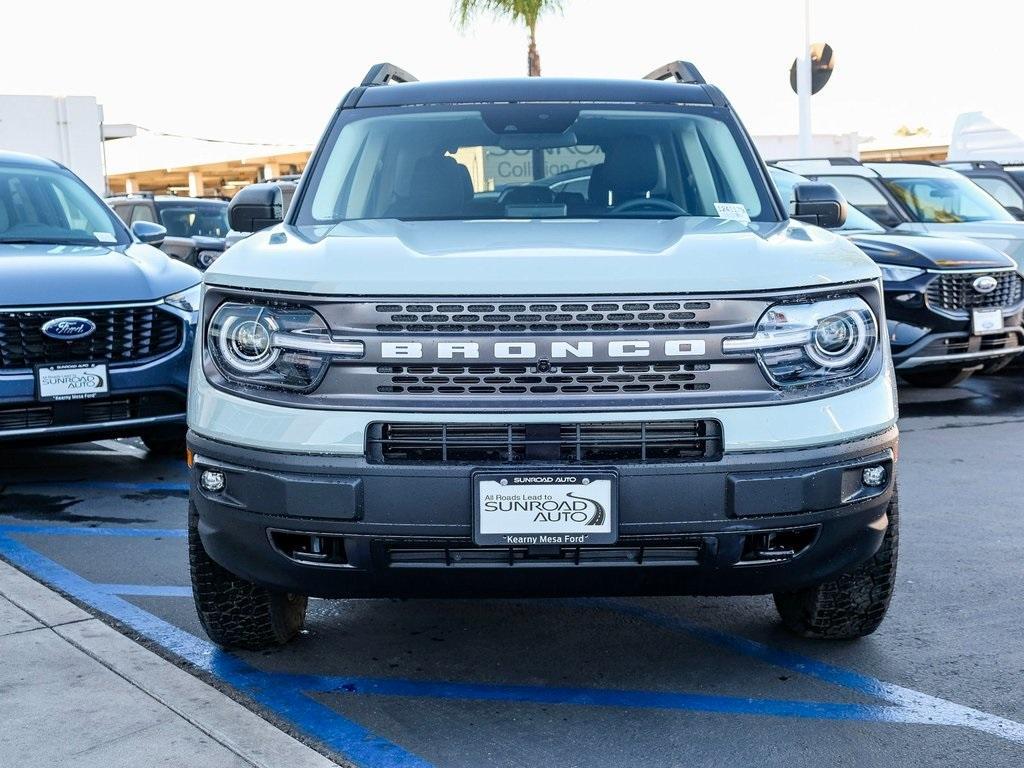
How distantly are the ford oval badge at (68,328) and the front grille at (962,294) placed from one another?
219 inches

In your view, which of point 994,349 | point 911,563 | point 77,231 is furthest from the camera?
point 994,349

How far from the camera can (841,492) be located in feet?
10.7

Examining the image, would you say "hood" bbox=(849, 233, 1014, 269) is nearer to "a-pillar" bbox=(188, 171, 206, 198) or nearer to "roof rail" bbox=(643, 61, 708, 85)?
"roof rail" bbox=(643, 61, 708, 85)

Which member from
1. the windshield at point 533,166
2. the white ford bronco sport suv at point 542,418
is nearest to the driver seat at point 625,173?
the windshield at point 533,166

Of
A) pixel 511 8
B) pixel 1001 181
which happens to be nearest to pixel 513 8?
pixel 511 8

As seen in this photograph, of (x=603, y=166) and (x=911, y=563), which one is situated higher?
(x=603, y=166)

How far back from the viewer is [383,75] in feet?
17.4

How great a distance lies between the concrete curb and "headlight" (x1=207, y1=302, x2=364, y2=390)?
0.88 m

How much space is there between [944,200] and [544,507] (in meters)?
9.13

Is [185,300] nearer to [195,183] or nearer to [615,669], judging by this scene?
[615,669]

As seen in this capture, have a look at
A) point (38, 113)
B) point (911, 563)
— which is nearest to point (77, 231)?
point (911, 563)

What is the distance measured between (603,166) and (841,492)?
1.80 meters

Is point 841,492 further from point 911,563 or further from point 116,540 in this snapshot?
point 116,540

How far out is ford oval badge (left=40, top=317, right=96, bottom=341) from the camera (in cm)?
600
